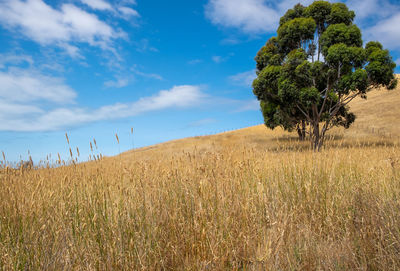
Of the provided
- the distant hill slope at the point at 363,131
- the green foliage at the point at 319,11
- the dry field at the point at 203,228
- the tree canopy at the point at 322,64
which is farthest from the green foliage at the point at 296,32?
the dry field at the point at 203,228

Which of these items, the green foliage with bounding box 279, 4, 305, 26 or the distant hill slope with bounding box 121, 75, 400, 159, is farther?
the distant hill slope with bounding box 121, 75, 400, 159

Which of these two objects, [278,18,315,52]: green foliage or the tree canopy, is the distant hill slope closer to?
the tree canopy

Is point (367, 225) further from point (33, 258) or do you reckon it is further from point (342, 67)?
point (342, 67)

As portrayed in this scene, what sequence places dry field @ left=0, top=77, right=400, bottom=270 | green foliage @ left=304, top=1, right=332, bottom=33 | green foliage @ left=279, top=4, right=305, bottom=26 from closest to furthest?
dry field @ left=0, top=77, right=400, bottom=270, green foliage @ left=304, top=1, right=332, bottom=33, green foliage @ left=279, top=4, right=305, bottom=26

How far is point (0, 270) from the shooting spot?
8.13 feet

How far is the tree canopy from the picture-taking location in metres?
14.8

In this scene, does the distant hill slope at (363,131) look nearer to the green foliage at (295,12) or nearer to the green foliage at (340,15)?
the green foliage at (340,15)

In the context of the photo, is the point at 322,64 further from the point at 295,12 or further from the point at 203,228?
the point at 203,228

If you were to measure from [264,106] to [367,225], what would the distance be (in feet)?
70.5

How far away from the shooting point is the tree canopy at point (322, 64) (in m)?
14.8

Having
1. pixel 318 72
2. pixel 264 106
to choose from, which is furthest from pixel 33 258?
pixel 264 106

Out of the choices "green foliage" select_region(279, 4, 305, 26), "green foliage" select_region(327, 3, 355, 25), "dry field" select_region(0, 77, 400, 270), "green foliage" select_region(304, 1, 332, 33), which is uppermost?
"green foliage" select_region(279, 4, 305, 26)

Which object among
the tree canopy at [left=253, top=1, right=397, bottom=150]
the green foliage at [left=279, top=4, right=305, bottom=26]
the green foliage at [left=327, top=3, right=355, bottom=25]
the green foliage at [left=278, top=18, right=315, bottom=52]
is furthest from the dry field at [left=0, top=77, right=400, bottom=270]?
the green foliage at [left=279, top=4, right=305, bottom=26]

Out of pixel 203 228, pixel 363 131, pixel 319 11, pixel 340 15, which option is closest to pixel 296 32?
pixel 319 11
